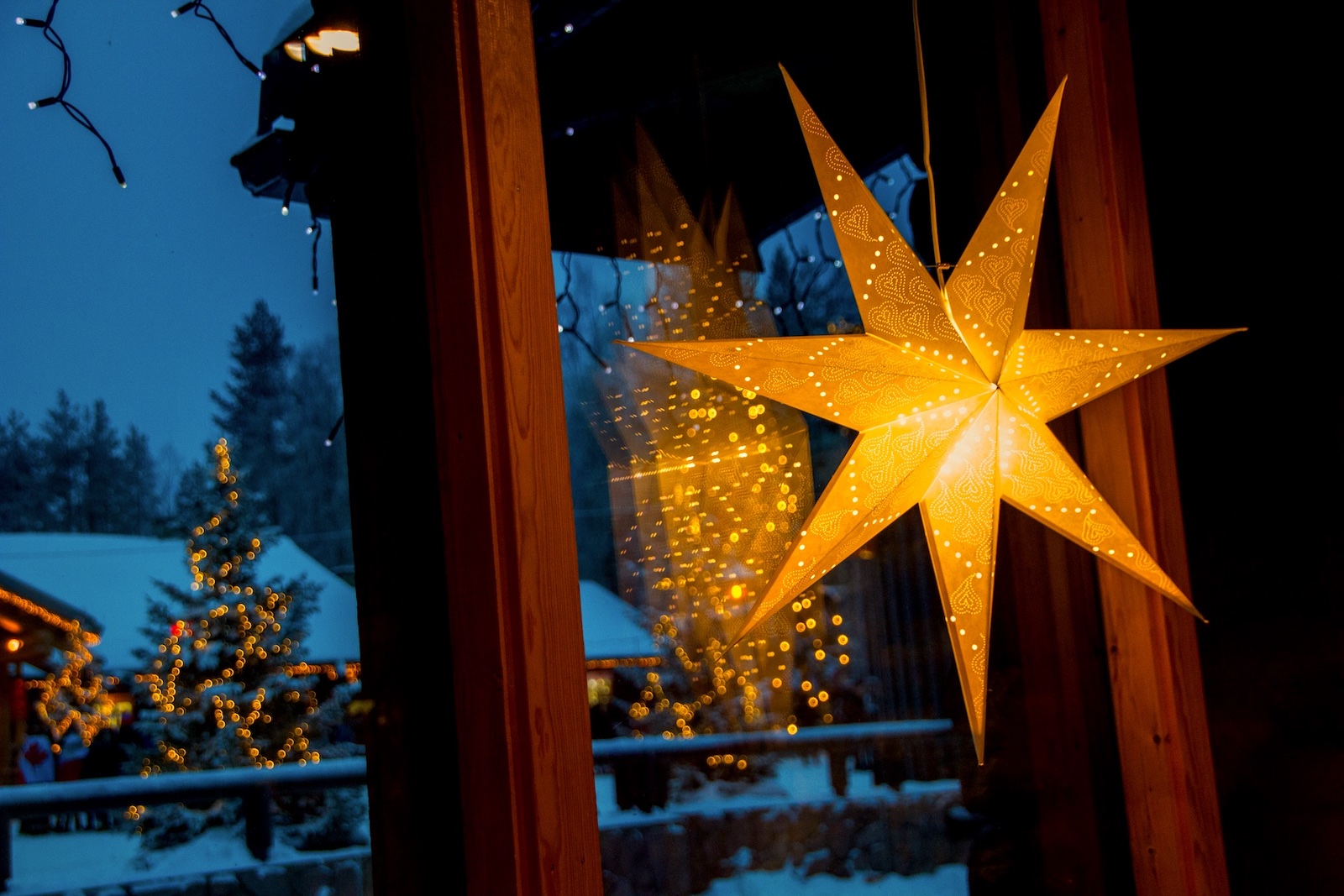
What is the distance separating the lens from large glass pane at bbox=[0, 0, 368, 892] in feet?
4.99

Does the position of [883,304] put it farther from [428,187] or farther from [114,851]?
[114,851]

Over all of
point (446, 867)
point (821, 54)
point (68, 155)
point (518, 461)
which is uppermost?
point (821, 54)

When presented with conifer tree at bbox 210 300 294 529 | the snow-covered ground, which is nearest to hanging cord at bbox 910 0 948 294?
the snow-covered ground

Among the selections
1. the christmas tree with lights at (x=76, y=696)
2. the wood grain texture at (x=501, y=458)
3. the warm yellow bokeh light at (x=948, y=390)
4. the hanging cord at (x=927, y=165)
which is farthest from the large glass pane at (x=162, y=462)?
the hanging cord at (x=927, y=165)

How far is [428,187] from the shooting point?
1.59 metres

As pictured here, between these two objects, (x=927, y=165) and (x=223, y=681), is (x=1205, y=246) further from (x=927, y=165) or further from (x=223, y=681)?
(x=223, y=681)

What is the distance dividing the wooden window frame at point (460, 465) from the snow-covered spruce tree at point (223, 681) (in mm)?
118

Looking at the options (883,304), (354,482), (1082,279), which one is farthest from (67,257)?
(1082,279)

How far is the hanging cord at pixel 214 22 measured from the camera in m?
1.71

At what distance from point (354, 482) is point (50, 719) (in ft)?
1.79

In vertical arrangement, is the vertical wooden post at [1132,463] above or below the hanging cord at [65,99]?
below

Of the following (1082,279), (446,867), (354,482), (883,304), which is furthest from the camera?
(1082,279)

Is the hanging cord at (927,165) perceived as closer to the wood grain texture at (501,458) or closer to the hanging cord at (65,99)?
the wood grain texture at (501,458)

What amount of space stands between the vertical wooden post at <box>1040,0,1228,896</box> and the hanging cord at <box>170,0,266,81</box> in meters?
1.58
